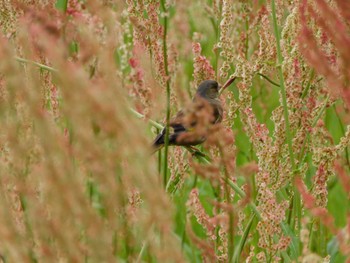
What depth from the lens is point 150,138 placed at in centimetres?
308

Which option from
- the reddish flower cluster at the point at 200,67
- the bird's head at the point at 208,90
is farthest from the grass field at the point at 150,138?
the bird's head at the point at 208,90

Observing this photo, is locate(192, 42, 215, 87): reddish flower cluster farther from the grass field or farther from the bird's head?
the bird's head

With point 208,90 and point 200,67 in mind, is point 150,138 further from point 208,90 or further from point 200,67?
point 208,90

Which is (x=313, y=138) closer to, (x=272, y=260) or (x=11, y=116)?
(x=272, y=260)

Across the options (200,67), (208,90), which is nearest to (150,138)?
(200,67)

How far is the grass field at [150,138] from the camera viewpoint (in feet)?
3.97

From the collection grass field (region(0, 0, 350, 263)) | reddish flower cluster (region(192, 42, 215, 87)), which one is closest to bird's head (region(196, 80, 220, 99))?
grass field (region(0, 0, 350, 263))

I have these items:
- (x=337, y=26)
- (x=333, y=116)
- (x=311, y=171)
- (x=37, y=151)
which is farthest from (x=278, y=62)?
(x=333, y=116)

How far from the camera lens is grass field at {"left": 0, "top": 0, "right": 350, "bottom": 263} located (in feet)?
3.97

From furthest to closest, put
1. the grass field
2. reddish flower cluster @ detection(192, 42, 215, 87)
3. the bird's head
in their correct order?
the bird's head, reddish flower cluster @ detection(192, 42, 215, 87), the grass field

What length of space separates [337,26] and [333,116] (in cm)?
380

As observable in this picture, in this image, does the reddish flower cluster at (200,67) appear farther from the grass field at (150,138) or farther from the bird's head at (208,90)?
the bird's head at (208,90)

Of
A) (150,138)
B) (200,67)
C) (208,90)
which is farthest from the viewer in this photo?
(208,90)

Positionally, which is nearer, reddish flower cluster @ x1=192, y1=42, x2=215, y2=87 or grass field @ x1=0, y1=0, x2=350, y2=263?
grass field @ x1=0, y1=0, x2=350, y2=263
